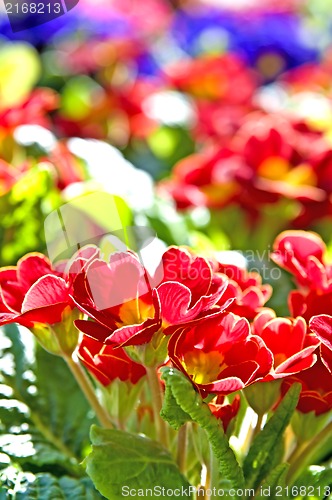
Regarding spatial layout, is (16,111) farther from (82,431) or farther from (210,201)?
(82,431)

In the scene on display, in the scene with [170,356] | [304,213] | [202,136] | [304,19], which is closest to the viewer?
[170,356]

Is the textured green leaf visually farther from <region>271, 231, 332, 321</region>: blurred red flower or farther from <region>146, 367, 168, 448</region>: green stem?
<region>271, 231, 332, 321</region>: blurred red flower

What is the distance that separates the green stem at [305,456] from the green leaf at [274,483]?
1.4 inches

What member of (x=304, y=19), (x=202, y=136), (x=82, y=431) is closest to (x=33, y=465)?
(x=82, y=431)

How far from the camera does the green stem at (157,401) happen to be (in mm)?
568

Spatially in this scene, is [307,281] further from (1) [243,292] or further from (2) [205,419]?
(2) [205,419]

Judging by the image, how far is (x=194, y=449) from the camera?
611 millimetres

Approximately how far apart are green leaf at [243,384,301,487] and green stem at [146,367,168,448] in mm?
69

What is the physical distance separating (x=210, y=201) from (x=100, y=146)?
173 mm

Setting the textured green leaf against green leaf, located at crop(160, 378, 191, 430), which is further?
the textured green leaf

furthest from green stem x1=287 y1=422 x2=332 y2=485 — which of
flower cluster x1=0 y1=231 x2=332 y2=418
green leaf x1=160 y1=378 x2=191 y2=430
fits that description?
green leaf x1=160 y1=378 x2=191 y2=430

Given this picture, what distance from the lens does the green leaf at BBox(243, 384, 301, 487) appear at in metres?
0.55

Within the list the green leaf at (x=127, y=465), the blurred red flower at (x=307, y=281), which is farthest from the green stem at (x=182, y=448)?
the blurred red flower at (x=307, y=281)

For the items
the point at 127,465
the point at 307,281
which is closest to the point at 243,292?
the point at 307,281
